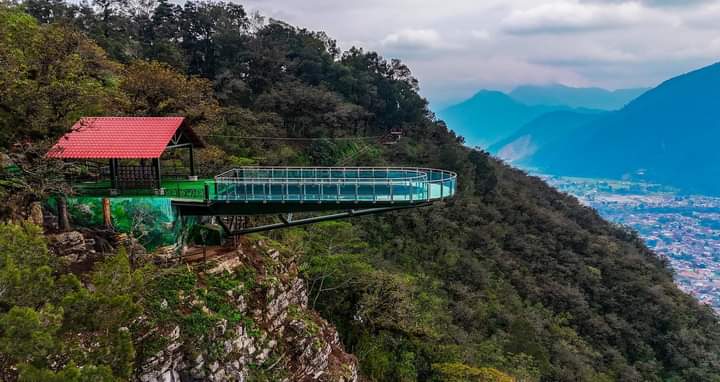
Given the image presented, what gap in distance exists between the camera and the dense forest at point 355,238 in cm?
823

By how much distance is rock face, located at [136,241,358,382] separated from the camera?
10.6 meters

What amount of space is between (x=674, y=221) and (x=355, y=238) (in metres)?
149

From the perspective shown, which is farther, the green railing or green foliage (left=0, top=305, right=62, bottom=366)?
the green railing

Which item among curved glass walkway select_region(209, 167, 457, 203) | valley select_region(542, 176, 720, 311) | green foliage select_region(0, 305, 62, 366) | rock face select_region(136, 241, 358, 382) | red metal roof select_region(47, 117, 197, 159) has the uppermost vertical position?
red metal roof select_region(47, 117, 197, 159)

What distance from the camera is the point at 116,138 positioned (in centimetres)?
1323

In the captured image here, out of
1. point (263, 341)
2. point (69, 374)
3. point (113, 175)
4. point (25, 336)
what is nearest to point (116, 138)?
point (113, 175)

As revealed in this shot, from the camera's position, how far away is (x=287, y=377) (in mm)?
12961

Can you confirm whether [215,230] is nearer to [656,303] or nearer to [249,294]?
[249,294]

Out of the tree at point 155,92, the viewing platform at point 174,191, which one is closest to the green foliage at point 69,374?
the viewing platform at point 174,191

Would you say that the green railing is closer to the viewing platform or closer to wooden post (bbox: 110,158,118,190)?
the viewing platform

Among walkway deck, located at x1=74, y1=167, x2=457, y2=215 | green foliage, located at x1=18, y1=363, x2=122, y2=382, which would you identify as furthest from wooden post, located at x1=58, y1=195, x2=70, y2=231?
green foliage, located at x1=18, y1=363, x2=122, y2=382

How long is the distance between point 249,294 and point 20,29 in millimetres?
11687

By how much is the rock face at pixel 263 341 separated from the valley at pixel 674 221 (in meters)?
86.2

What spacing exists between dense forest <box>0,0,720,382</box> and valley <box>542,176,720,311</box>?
2130 inches
